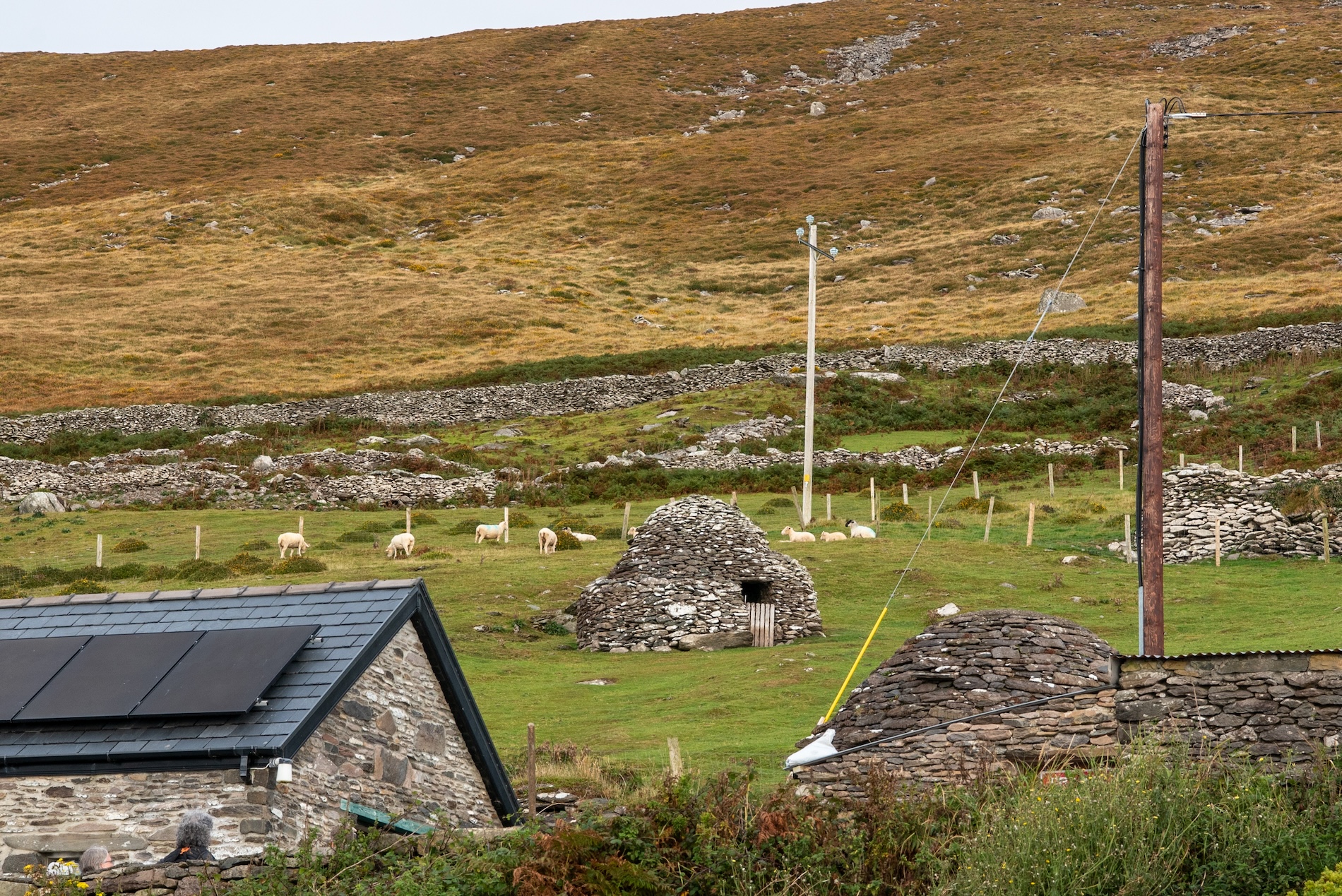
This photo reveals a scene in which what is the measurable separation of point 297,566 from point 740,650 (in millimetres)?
12930

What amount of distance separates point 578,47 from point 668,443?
138 m

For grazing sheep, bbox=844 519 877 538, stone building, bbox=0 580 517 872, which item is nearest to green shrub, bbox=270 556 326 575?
grazing sheep, bbox=844 519 877 538

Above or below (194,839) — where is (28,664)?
above

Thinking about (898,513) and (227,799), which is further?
(898,513)

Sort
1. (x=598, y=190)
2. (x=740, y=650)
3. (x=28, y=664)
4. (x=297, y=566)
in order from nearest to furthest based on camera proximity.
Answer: (x=28, y=664) → (x=740, y=650) → (x=297, y=566) → (x=598, y=190)

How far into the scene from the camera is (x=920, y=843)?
1270cm

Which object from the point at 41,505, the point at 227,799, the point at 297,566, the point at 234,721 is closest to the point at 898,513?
the point at 297,566

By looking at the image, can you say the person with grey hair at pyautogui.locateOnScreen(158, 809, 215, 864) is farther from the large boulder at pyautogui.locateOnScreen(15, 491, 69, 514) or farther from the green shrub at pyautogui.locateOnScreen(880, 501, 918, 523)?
the large boulder at pyautogui.locateOnScreen(15, 491, 69, 514)

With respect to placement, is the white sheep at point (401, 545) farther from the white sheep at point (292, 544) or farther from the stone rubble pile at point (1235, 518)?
the stone rubble pile at point (1235, 518)

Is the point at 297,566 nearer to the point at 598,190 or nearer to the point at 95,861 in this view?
the point at 95,861

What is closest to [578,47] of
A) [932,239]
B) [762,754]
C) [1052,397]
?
[932,239]

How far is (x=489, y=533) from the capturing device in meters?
41.5

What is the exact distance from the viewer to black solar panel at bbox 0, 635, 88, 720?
40.9ft

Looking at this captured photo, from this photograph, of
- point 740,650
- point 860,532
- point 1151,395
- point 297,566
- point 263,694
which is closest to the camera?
point 263,694
